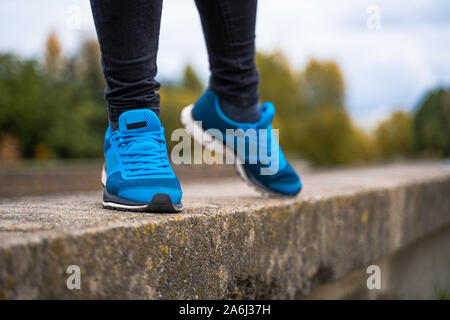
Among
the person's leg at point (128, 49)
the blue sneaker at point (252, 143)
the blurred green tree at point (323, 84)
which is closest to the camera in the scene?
the person's leg at point (128, 49)

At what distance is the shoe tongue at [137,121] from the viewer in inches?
49.1

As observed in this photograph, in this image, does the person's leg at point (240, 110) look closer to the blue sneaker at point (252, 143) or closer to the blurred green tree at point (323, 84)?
the blue sneaker at point (252, 143)

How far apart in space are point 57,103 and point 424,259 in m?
26.0

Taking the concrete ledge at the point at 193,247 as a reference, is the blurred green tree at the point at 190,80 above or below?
above

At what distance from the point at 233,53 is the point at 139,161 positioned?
20.4 inches

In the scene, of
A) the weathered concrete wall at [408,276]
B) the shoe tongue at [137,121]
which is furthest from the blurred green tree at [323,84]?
the shoe tongue at [137,121]

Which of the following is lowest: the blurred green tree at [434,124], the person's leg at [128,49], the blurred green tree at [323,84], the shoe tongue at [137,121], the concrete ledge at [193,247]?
the concrete ledge at [193,247]

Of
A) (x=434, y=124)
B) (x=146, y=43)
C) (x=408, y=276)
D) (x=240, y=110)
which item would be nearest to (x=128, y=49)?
(x=146, y=43)

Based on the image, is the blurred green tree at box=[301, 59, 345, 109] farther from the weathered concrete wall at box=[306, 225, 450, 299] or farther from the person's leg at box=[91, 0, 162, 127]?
the person's leg at box=[91, 0, 162, 127]

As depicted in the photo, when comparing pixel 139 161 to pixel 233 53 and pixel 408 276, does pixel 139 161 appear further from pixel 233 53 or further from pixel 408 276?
pixel 408 276

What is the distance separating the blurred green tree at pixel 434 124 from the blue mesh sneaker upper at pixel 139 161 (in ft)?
10.5

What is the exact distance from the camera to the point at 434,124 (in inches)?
153

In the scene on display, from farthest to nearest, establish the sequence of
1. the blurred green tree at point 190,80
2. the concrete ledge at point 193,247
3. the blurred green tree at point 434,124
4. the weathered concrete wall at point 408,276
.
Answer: the blurred green tree at point 190,80 < the blurred green tree at point 434,124 < the weathered concrete wall at point 408,276 < the concrete ledge at point 193,247
